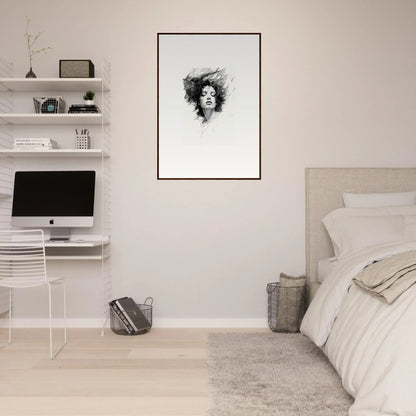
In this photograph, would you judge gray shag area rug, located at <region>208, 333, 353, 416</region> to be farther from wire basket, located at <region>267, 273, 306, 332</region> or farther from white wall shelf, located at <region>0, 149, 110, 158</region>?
white wall shelf, located at <region>0, 149, 110, 158</region>

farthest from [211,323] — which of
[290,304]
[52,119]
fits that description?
[52,119]

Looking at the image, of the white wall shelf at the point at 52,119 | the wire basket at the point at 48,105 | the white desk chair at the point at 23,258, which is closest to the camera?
the white desk chair at the point at 23,258

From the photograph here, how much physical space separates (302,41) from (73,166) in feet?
6.72

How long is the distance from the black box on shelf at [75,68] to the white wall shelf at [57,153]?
0.57 metres

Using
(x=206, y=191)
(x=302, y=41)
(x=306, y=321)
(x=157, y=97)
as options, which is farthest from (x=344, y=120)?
(x=306, y=321)

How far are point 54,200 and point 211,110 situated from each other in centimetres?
139

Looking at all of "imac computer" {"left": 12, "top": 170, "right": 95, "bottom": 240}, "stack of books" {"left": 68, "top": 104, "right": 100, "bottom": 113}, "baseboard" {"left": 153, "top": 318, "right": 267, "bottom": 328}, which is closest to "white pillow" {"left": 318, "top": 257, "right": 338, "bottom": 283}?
"baseboard" {"left": 153, "top": 318, "right": 267, "bottom": 328}

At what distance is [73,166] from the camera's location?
4.27m

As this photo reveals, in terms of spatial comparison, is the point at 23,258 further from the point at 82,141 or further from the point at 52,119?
the point at 52,119

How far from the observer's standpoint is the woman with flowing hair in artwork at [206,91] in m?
4.27

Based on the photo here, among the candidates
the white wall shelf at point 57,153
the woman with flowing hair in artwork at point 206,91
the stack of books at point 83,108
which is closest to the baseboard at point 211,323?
the white wall shelf at point 57,153

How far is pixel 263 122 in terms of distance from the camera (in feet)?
14.0

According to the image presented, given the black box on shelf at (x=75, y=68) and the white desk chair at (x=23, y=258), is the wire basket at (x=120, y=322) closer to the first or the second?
the white desk chair at (x=23, y=258)

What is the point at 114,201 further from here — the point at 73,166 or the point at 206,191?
the point at 206,191
